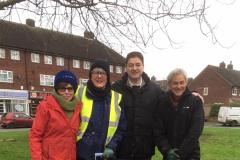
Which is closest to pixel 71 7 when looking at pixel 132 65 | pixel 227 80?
pixel 132 65

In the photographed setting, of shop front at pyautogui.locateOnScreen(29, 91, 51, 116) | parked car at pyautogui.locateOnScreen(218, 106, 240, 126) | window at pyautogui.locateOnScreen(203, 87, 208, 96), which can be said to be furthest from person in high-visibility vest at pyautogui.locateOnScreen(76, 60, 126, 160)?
window at pyautogui.locateOnScreen(203, 87, 208, 96)

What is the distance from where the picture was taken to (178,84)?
4133mm

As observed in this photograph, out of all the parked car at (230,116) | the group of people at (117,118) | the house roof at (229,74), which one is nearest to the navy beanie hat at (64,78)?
the group of people at (117,118)

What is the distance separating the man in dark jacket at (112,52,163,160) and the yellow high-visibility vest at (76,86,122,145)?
16 cm

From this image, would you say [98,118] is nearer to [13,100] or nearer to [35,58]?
[13,100]

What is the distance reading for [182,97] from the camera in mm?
4172

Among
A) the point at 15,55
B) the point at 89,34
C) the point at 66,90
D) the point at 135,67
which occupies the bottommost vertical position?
the point at 66,90

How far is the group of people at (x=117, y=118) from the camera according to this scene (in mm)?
3838

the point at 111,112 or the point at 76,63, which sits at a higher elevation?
the point at 76,63

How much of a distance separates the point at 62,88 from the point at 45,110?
1.04ft

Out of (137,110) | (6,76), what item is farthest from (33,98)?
(137,110)

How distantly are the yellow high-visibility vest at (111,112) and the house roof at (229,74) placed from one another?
48.5 m

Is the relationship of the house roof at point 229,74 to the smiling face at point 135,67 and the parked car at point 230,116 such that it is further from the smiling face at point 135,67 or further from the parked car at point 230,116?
the smiling face at point 135,67

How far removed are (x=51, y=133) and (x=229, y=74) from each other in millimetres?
52141
